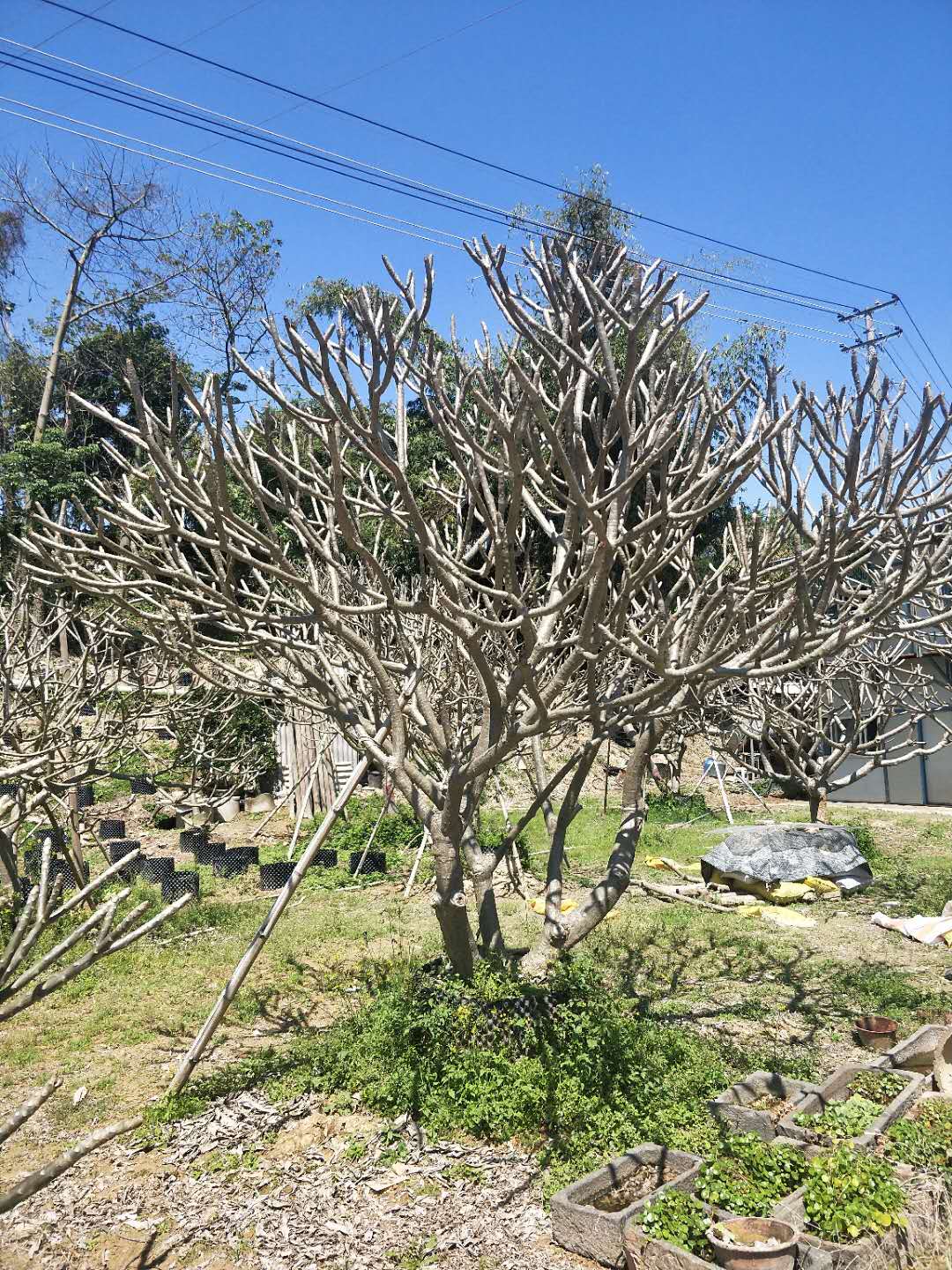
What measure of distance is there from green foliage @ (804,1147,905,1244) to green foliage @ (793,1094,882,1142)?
18.9 inches

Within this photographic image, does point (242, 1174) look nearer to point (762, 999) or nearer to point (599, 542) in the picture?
point (599, 542)

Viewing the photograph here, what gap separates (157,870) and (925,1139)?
28.7ft

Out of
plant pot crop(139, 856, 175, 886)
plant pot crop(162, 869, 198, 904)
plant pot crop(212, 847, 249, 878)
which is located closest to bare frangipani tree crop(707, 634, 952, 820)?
plant pot crop(162, 869, 198, 904)

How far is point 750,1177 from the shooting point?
3852mm

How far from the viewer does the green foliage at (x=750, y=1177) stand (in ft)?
11.9

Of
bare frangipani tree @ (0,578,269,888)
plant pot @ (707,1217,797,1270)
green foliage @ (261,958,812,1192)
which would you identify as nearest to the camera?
plant pot @ (707,1217,797,1270)

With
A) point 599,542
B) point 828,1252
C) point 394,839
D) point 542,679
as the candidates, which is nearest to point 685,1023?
point 542,679

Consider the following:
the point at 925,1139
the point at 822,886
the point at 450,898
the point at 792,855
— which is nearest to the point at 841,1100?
the point at 925,1139

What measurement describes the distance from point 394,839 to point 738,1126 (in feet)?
29.4

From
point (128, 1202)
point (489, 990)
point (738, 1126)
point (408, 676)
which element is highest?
point (408, 676)

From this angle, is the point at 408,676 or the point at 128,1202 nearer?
the point at 128,1202

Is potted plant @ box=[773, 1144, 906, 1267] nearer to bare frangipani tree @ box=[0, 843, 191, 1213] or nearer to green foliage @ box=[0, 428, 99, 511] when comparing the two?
bare frangipani tree @ box=[0, 843, 191, 1213]

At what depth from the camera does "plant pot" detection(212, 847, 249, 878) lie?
11.5 meters

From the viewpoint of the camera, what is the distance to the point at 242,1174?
421 centimetres
